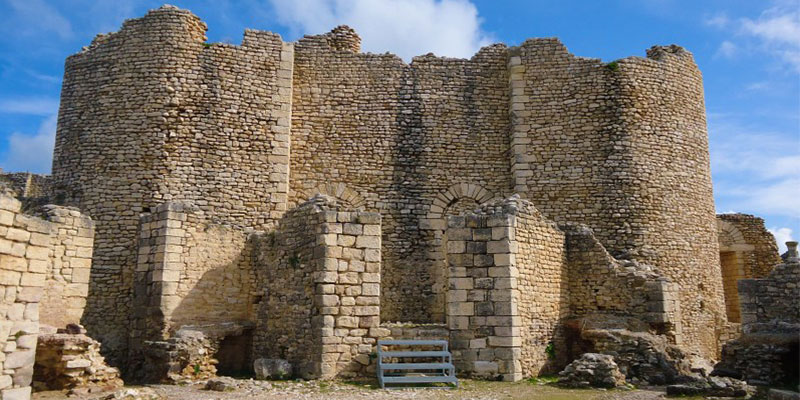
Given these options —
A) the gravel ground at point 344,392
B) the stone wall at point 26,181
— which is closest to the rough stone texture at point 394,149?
the gravel ground at point 344,392

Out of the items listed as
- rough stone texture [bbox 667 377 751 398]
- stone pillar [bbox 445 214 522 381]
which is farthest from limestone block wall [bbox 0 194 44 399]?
rough stone texture [bbox 667 377 751 398]

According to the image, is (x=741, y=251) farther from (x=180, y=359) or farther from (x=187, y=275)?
(x=180, y=359)

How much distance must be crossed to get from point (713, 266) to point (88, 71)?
1832 cm

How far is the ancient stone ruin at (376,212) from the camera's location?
11.5 metres

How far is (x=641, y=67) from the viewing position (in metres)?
18.0

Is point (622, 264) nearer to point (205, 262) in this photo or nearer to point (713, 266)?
point (713, 266)

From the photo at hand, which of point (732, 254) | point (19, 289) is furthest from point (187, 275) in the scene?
point (732, 254)

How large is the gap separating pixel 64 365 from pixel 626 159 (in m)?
14.1

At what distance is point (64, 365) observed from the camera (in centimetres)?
980

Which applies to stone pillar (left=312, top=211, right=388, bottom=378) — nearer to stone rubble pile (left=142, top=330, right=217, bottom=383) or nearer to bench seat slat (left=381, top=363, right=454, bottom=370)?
bench seat slat (left=381, top=363, right=454, bottom=370)

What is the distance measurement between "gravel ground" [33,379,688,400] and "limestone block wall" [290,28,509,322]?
5986 millimetres

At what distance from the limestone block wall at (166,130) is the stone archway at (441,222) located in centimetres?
406

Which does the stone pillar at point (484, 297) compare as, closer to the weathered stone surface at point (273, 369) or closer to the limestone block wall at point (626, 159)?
the weathered stone surface at point (273, 369)

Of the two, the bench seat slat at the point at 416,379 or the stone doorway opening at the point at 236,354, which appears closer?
the bench seat slat at the point at 416,379
